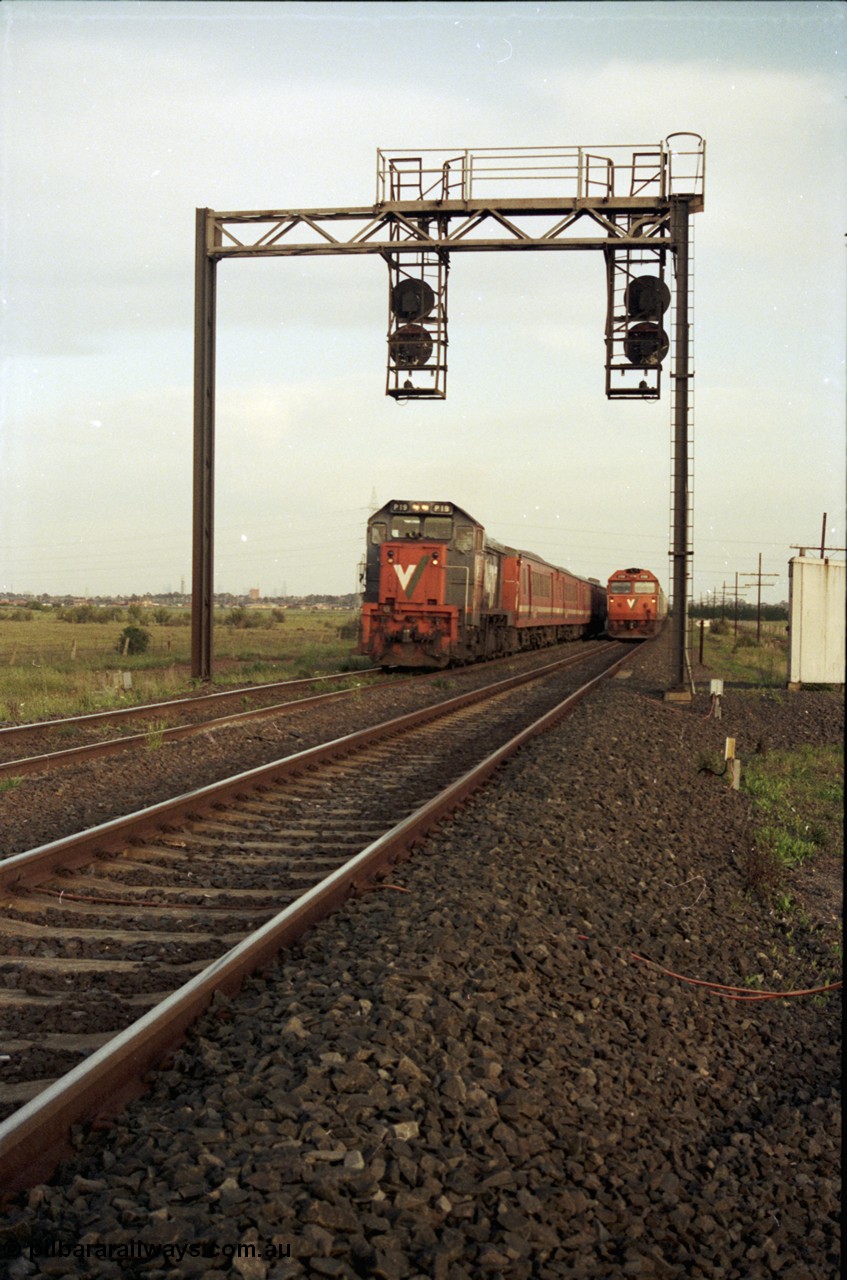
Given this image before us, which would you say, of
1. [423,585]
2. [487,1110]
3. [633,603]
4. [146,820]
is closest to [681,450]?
[423,585]

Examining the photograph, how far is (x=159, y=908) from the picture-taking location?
19.1 feet

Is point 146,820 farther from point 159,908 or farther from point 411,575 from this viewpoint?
point 411,575

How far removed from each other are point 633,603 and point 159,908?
4211 centimetres

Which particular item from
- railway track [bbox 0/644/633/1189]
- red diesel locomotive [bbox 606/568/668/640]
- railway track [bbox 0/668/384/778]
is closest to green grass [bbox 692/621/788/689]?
red diesel locomotive [bbox 606/568/668/640]

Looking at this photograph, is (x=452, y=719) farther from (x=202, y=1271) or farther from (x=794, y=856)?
(x=202, y=1271)

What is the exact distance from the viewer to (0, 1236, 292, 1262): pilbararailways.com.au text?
8.43ft

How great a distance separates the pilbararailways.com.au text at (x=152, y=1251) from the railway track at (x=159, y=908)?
0.38m

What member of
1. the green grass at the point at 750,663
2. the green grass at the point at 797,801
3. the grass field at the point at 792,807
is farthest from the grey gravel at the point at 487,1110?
the green grass at the point at 750,663

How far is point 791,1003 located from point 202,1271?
3.84m

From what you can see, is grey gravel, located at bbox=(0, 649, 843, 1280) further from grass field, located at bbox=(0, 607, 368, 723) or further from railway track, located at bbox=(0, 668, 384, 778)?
grass field, located at bbox=(0, 607, 368, 723)

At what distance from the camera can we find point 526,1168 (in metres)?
3.19

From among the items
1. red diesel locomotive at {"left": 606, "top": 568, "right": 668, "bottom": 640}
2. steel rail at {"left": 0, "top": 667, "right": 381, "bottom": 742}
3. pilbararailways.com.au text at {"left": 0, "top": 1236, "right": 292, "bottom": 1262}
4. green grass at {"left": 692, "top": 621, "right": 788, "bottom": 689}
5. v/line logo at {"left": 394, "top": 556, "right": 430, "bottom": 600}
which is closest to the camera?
pilbararailways.com.au text at {"left": 0, "top": 1236, "right": 292, "bottom": 1262}

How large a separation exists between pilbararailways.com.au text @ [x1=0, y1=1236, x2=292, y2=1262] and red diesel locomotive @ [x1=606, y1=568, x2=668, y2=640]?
44.5 metres

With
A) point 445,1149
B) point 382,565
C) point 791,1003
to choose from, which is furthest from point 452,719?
point 445,1149
